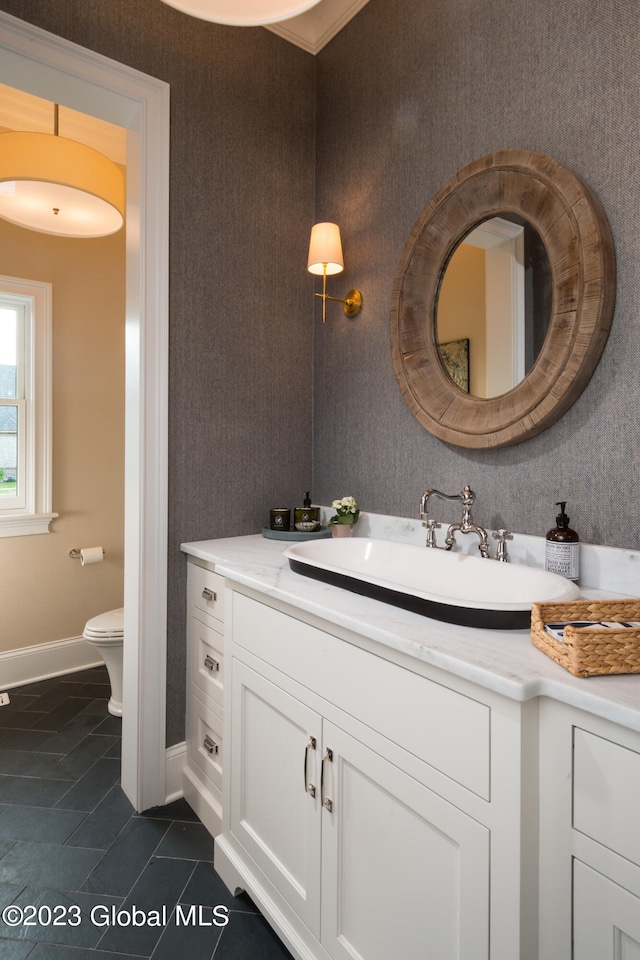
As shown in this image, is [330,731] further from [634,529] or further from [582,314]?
[582,314]

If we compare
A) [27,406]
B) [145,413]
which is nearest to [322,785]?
[145,413]

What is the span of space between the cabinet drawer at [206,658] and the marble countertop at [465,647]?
1.34 ft

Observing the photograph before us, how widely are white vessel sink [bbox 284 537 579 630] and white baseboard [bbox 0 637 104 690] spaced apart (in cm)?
209

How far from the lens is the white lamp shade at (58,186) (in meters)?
1.85

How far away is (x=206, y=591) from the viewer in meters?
1.78

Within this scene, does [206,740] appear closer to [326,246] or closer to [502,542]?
[502,542]

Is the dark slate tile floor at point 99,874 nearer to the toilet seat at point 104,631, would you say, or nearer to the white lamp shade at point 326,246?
the toilet seat at point 104,631

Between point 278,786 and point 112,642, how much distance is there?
4.55ft

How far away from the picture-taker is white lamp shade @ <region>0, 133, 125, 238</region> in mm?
1854

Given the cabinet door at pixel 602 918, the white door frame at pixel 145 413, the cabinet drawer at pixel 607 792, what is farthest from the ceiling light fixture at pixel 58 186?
the cabinet door at pixel 602 918

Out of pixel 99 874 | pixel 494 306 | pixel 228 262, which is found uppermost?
pixel 228 262

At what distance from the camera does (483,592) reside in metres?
1.36

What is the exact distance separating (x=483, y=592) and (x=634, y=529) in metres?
0.37

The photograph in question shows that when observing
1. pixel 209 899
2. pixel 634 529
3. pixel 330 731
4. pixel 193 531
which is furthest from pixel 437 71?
pixel 209 899
